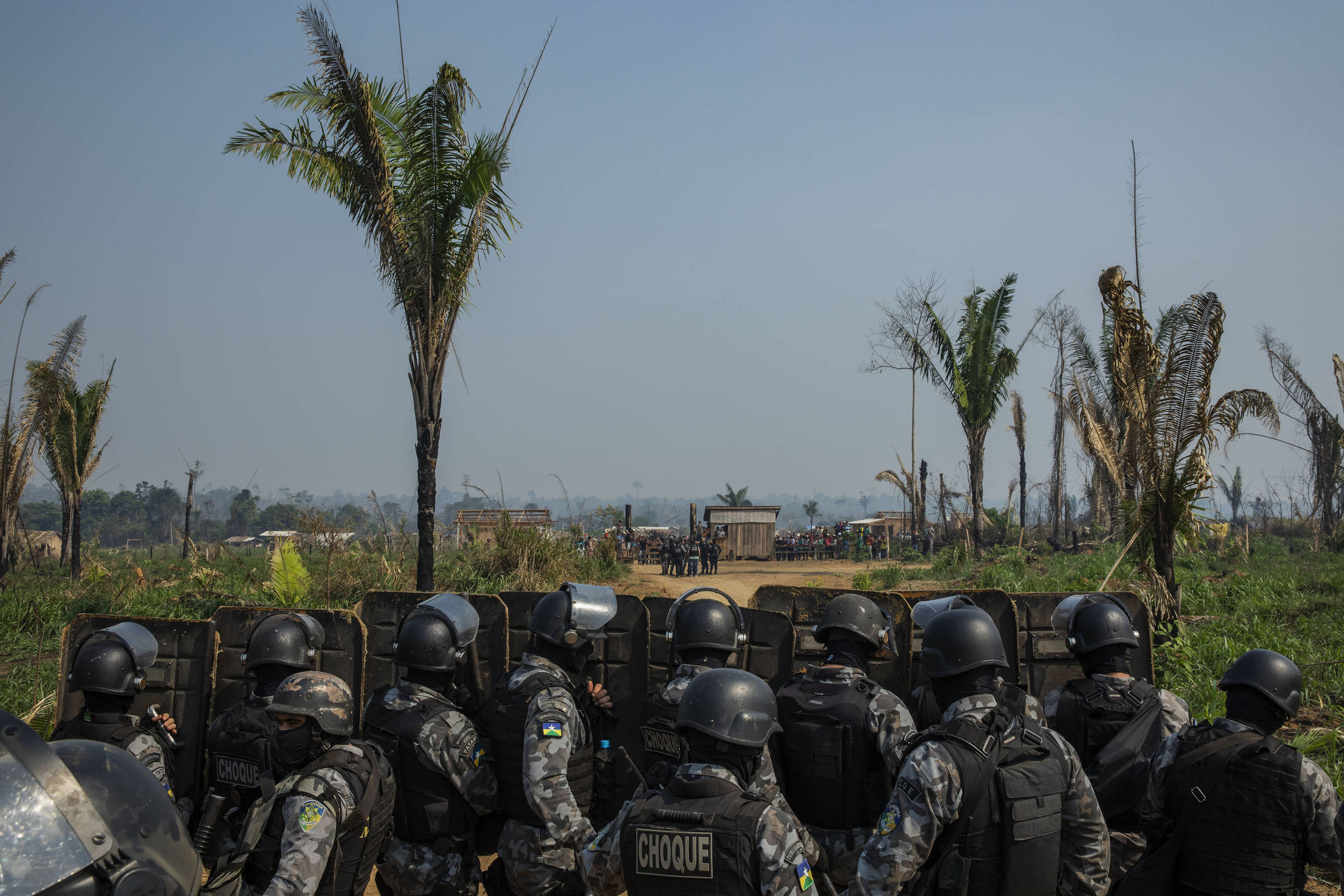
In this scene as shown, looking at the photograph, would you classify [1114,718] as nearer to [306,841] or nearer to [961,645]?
[961,645]

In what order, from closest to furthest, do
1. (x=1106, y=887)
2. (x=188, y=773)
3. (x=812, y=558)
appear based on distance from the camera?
(x=1106, y=887) → (x=188, y=773) → (x=812, y=558)

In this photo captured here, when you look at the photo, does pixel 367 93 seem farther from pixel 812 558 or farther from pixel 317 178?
pixel 812 558

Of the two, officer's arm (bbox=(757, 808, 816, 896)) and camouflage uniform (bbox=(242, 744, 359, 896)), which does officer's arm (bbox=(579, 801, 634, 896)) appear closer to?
officer's arm (bbox=(757, 808, 816, 896))

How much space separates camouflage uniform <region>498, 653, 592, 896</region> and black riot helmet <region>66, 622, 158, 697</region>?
1954 mm

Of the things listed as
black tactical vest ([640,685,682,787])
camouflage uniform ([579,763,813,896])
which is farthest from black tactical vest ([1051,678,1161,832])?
camouflage uniform ([579,763,813,896])

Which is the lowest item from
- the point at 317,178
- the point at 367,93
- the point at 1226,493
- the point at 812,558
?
the point at 812,558

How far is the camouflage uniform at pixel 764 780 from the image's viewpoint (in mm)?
2780

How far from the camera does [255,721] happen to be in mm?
3949

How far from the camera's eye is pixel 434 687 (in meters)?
3.94

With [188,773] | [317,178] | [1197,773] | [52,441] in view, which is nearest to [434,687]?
[188,773]

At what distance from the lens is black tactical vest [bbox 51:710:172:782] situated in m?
3.91

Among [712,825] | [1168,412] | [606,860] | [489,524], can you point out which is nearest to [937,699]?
[712,825]

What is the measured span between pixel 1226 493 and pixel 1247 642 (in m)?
35.2

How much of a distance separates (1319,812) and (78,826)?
375 cm
